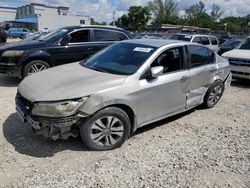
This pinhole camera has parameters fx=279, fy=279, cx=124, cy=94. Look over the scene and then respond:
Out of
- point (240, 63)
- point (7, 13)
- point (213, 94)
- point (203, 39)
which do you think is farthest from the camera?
point (7, 13)

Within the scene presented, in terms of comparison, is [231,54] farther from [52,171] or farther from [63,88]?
[52,171]

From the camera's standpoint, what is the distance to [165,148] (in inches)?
163

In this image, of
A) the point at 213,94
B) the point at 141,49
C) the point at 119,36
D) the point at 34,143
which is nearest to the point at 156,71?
the point at 141,49

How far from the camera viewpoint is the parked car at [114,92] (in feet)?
11.8

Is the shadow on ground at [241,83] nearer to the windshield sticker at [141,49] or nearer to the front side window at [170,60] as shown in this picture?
the front side window at [170,60]

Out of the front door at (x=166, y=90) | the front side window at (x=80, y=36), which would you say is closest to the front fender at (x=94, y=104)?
the front door at (x=166, y=90)

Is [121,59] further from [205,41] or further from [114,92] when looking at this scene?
[205,41]

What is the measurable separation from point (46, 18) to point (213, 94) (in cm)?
7158

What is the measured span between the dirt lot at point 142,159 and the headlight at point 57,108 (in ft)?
2.11

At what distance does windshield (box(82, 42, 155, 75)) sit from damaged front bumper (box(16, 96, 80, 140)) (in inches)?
42.9

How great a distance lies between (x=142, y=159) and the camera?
379 cm

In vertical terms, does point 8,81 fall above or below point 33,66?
below

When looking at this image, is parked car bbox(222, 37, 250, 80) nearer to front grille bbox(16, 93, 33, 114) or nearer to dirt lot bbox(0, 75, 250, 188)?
dirt lot bbox(0, 75, 250, 188)

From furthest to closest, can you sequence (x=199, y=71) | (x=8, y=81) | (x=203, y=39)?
(x=203, y=39) < (x=8, y=81) < (x=199, y=71)
